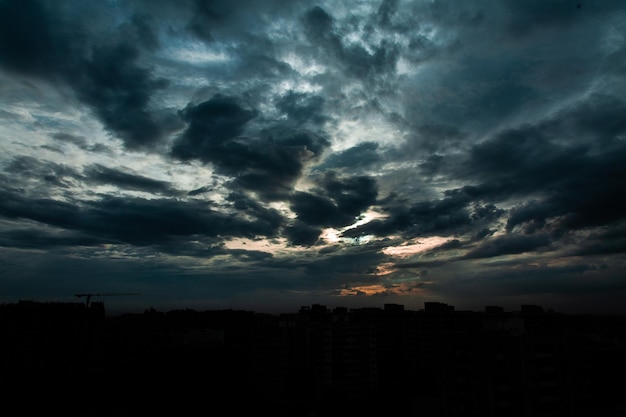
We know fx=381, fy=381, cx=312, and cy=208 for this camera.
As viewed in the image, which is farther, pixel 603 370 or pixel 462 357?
pixel 603 370

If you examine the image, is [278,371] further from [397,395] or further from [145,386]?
[145,386]

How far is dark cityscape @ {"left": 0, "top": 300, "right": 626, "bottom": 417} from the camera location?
3369cm

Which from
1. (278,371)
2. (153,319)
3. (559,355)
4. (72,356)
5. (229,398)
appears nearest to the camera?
(559,355)

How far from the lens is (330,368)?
71.6 metres

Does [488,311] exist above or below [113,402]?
above

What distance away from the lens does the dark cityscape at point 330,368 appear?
111 ft

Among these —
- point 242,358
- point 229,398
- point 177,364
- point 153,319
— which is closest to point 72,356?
point 177,364

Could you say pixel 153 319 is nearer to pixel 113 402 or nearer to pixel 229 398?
pixel 113 402

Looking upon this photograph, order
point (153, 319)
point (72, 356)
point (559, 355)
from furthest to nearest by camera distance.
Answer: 1. point (153, 319)
2. point (72, 356)
3. point (559, 355)

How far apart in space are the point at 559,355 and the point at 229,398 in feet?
158

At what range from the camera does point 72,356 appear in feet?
267

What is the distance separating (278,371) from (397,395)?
2079 centimetres

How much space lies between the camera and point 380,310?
301 feet

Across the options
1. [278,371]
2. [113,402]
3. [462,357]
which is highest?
[462,357]
